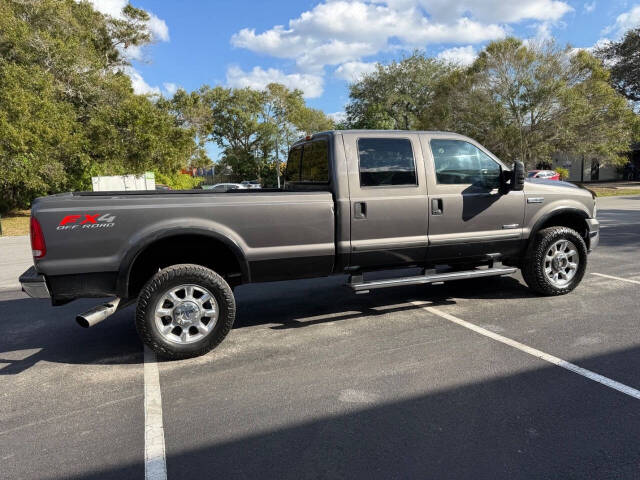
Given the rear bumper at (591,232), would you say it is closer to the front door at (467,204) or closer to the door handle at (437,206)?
the front door at (467,204)

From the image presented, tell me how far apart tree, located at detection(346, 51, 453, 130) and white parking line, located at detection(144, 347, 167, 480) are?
1577 inches

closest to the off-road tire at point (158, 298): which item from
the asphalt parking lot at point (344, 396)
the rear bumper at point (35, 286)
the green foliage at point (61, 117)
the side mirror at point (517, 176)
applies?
the asphalt parking lot at point (344, 396)

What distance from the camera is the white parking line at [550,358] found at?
319 centimetres

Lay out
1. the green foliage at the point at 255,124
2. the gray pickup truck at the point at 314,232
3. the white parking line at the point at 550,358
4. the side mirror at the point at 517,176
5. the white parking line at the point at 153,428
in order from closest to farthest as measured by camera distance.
Answer: the white parking line at the point at 153,428, the white parking line at the point at 550,358, the gray pickup truck at the point at 314,232, the side mirror at the point at 517,176, the green foliage at the point at 255,124

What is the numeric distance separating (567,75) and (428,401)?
103ft

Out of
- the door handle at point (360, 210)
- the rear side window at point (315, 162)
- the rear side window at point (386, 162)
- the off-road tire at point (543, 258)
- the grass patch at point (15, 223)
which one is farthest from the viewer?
the grass patch at point (15, 223)

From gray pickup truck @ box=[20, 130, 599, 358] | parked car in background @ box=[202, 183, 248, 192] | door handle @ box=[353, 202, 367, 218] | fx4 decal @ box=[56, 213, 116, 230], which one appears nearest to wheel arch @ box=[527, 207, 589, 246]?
gray pickup truck @ box=[20, 130, 599, 358]

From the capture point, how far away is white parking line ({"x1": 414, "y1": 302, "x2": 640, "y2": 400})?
3.19 m

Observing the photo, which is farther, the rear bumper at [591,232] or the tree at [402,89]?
the tree at [402,89]

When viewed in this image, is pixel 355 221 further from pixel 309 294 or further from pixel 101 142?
pixel 101 142

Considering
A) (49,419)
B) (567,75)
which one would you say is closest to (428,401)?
(49,419)

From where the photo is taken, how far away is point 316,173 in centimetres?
493

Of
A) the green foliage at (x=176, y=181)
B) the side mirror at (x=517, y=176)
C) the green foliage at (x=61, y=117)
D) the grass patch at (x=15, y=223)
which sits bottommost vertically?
the grass patch at (x=15, y=223)

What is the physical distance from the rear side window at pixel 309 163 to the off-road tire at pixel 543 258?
272 cm
